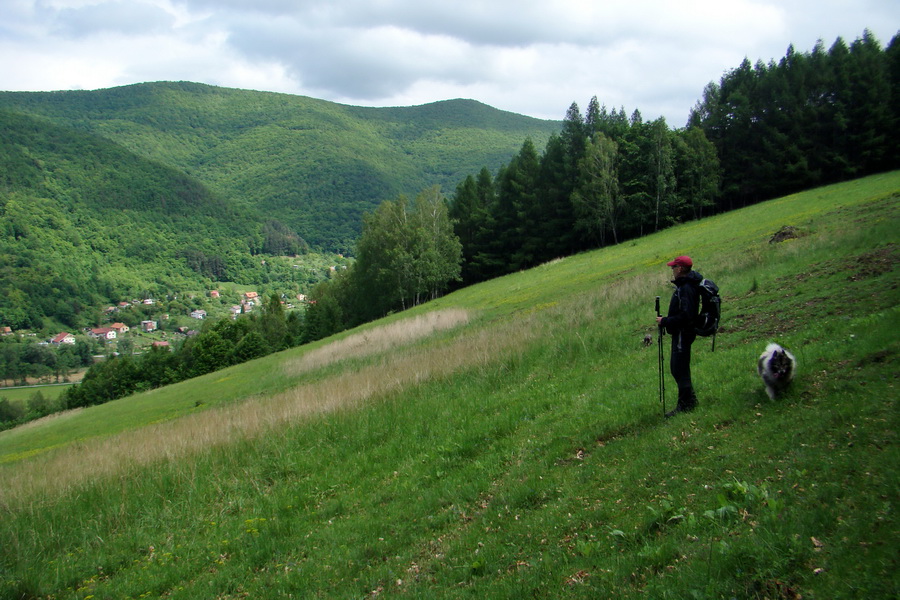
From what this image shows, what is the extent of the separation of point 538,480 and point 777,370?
3.54 meters

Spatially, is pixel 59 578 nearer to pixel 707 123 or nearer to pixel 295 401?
pixel 295 401

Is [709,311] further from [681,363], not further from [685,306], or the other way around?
[681,363]

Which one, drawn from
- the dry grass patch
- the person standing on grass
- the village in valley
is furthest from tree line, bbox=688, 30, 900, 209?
the village in valley

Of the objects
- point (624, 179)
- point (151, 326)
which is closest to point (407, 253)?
point (624, 179)

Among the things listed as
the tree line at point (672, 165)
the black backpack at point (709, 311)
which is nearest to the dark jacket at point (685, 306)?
the black backpack at point (709, 311)

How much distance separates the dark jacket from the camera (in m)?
7.58

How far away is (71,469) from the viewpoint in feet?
38.4

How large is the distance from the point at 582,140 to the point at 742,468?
209 ft

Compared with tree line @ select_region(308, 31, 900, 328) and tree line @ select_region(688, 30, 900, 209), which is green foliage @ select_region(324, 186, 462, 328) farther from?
tree line @ select_region(688, 30, 900, 209)

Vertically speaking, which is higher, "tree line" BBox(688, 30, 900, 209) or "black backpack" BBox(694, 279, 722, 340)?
"tree line" BBox(688, 30, 900, 209)

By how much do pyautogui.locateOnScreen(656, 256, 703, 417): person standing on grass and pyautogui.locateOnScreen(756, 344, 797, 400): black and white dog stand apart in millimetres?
976

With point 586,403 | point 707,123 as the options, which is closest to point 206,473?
point 586,403

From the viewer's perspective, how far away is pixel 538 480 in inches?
289

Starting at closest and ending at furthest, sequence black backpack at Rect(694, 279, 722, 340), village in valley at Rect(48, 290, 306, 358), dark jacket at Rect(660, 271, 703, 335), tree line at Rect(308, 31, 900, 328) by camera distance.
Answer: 1. black backpack at Rect(694, 279, 722, 340)
2. dark jacket at Rect(660, 271, 703, 335)
3. tree line at Rect(308, 31, 900, 328)
4. village in valley at Rect(48, 290, 306, 358)
